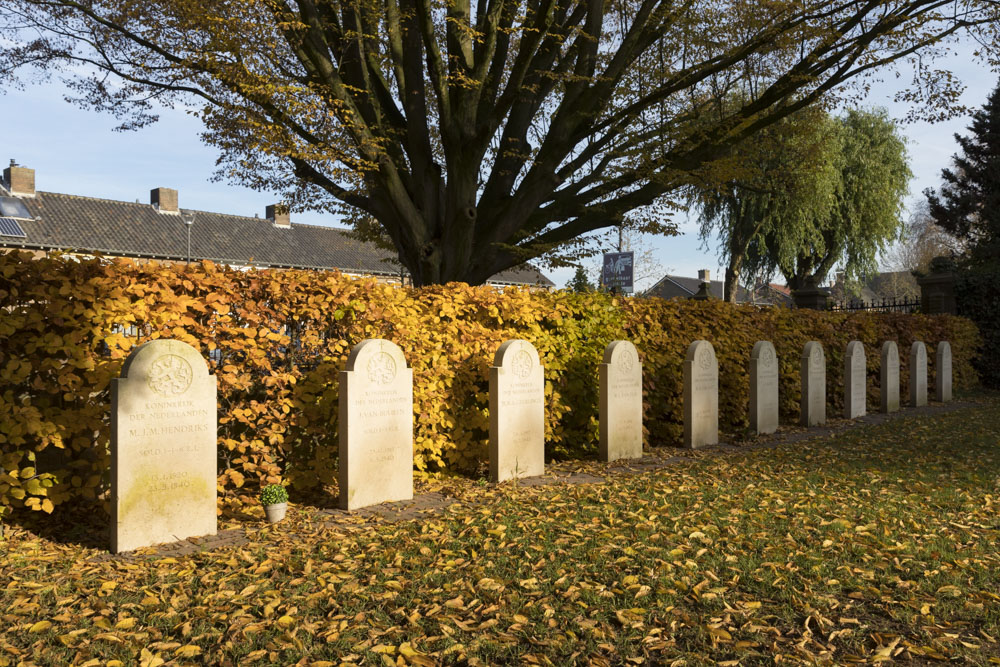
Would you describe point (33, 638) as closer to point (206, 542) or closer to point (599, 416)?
point (206, 542)

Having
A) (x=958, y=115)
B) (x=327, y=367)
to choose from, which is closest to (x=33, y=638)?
(x=327, y=367)

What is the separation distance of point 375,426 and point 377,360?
58 cm

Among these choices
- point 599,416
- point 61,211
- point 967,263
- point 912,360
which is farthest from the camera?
point 61,211

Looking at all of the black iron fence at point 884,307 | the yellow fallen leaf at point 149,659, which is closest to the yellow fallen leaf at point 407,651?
the yellow fallen leaf at point 149,659

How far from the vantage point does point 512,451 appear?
707 centimetres

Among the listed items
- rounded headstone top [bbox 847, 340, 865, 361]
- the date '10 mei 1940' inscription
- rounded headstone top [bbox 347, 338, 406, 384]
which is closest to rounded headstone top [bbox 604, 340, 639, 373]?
rounded headstone top [bbox 347, 338, 406, 384]

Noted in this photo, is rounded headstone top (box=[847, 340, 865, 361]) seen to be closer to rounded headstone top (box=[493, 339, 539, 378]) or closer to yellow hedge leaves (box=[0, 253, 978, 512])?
yellow hedge leaves (box=[0, 253, 978, 512])

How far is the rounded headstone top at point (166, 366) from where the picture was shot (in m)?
4.78

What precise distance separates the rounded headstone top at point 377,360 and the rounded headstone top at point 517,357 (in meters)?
1.17

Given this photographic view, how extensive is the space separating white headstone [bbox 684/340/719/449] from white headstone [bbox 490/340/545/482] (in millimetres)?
2545

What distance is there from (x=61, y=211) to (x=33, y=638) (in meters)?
37.3

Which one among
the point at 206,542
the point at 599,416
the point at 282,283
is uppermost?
the point at 282,283

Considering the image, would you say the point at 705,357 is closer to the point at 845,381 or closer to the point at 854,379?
the point at 845,381

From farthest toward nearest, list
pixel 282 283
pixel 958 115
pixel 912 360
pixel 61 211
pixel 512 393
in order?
pixel 61 211 → pixel 912 360 → pixel 958 115 → pixel 512 393 → pixel 282 283
